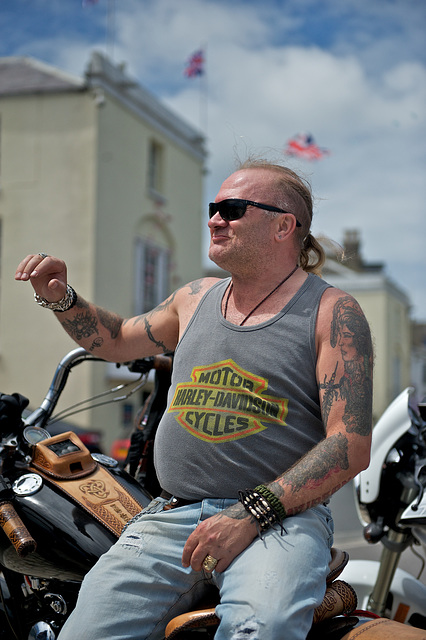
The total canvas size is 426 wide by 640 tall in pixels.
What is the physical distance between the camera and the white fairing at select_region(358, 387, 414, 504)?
2.63 m

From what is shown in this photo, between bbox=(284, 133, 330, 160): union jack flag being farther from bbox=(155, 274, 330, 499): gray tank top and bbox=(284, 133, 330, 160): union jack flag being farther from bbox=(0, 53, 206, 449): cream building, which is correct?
bbox=(155, 274, 330, 499): gray tank top

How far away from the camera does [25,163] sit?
17.3 meters

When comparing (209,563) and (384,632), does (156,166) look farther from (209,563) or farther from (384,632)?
(384,632)

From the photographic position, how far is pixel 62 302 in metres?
2.39

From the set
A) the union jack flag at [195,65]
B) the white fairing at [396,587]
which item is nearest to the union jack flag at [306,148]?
the union jack flag at [195,65]

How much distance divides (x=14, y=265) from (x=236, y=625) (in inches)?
641

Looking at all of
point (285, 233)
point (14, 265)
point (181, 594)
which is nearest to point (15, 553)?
point (181, 594)

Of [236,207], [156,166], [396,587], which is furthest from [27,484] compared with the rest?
[156,166]

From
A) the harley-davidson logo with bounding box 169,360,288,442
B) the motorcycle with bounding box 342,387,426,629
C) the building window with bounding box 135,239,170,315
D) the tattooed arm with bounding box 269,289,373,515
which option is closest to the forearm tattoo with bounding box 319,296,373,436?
the tattooed arm with bounding box 269,289,373,515

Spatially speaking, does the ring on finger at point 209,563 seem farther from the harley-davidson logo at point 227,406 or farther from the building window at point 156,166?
the building window at point 156,166

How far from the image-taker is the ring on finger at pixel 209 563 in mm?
1684

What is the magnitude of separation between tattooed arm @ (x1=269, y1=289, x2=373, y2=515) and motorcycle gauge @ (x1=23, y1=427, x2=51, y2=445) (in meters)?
0.85

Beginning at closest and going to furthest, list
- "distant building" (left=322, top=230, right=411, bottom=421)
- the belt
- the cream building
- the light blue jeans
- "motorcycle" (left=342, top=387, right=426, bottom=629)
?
the light blue jeans → the belt → "motorcycle" (left=342, top=387, right=426, bottom=629) → the cream building → "distant building" (left=322, top=230, right=411, bottom=421)

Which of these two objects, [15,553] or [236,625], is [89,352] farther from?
[236,625]
